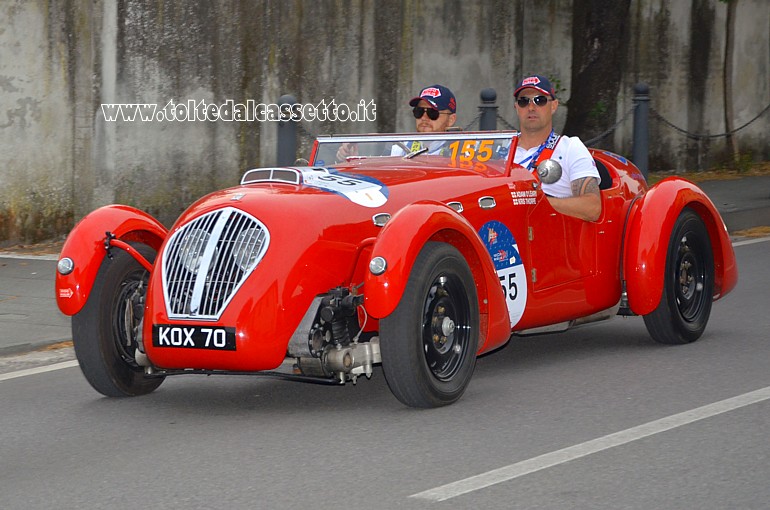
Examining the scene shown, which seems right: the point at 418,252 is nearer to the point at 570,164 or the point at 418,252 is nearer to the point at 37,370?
the point at 570,164

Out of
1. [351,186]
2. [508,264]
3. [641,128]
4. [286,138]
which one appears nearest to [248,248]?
[351,186]

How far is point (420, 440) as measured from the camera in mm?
5633

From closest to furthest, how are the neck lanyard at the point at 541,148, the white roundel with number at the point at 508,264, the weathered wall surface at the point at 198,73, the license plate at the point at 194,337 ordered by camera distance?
the license plate at the point at 194,337, the white roundel with number at the point at 508,264, the neck lanyard at the point at 541,148, the weathered wall surface at the point at 198,73

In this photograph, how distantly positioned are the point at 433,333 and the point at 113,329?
1.62 metres

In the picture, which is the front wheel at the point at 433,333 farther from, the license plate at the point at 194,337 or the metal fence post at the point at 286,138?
the metal fence post at the point at 286,138

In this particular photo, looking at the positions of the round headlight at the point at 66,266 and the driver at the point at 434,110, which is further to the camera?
the driver at the point at 434,110

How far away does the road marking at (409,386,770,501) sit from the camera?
4875mm

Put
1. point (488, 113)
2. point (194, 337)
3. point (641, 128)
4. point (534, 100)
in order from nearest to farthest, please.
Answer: point (194, 337), point (534, 100), point (488, 113), point (641, 128)

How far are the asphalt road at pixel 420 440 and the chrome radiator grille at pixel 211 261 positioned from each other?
1.87 ft

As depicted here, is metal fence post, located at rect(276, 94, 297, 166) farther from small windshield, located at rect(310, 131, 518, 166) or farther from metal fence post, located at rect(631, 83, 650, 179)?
metal fence post, located at rect(631, 83, 650, 179)

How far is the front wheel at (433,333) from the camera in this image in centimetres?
601

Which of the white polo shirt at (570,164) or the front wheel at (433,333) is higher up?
the white polo shirt at (570,164)

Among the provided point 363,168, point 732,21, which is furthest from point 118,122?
point 732,21

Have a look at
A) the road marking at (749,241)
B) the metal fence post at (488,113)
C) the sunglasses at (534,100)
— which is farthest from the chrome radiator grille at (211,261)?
the road marking at (749,241)
